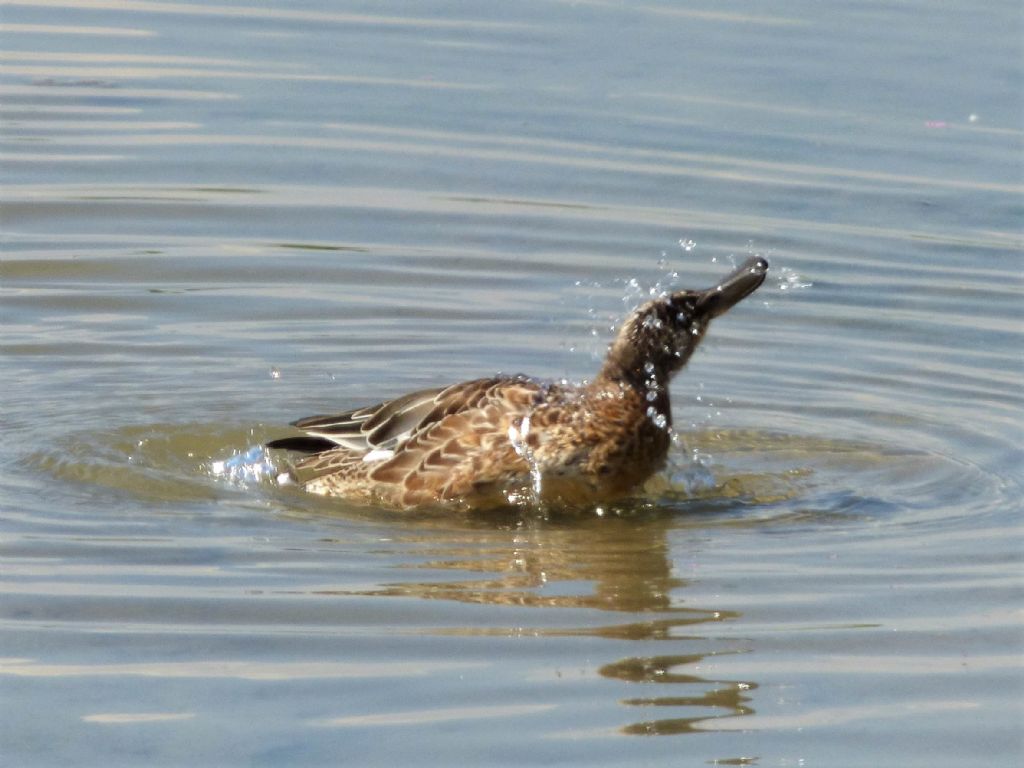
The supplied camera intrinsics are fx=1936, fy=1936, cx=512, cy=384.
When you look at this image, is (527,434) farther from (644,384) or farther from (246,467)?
(246,467)

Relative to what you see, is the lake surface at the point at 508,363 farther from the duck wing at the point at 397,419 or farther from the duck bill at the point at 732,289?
A: the duck bill at the point at 732,289

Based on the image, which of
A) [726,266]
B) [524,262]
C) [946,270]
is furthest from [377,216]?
[946,270]

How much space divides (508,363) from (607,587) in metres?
3.46

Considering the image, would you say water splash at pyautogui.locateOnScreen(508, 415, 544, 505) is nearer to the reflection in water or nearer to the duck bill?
the reflection in water

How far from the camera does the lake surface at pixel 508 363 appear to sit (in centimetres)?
591

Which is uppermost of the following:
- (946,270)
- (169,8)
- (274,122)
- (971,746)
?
(169,8)

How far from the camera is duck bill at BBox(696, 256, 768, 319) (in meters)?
8.64

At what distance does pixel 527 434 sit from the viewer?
830 cm

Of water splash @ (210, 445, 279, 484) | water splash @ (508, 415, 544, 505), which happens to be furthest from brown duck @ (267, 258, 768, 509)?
water splash @ (210, 445, 279, 484)

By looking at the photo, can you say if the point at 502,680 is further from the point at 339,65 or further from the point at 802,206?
the point at 339,65

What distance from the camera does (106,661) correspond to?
6008 millimetres

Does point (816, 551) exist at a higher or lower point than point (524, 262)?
lower

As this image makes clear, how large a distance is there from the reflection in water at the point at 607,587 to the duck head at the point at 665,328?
672 mm

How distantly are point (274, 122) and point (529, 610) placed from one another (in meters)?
7.74
